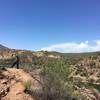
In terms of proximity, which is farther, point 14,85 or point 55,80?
point 55,80

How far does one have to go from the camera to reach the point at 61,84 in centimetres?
1257

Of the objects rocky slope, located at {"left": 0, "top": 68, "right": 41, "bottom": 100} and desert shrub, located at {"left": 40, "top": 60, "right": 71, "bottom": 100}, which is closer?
rocky slope, located at {"left": 0, "top": 68, "right": 41, "bottom": 100}

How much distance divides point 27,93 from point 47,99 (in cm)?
84

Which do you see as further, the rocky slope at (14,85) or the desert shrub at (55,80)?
the desert shrub at (55,80)

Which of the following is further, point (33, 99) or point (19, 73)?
point (19, 73)

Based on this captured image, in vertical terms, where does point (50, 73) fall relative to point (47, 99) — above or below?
above

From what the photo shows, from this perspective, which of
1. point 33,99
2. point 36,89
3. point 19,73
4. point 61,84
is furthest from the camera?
point 19,73

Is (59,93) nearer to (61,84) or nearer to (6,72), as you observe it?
(61,84)

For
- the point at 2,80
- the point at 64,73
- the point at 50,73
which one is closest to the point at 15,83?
the point at 2,80

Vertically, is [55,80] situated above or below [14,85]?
above

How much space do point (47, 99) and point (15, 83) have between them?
1.95 meters

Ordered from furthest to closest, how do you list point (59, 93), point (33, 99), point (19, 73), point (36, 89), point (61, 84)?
point (19, 73) < point (61, 84) < point (59, 93) < point (36, 89) < point (33, 99)

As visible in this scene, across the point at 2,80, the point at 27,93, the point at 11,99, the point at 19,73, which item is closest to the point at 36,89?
the point at 27,93

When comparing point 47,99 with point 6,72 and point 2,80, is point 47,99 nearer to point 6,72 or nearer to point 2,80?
point 2,80
